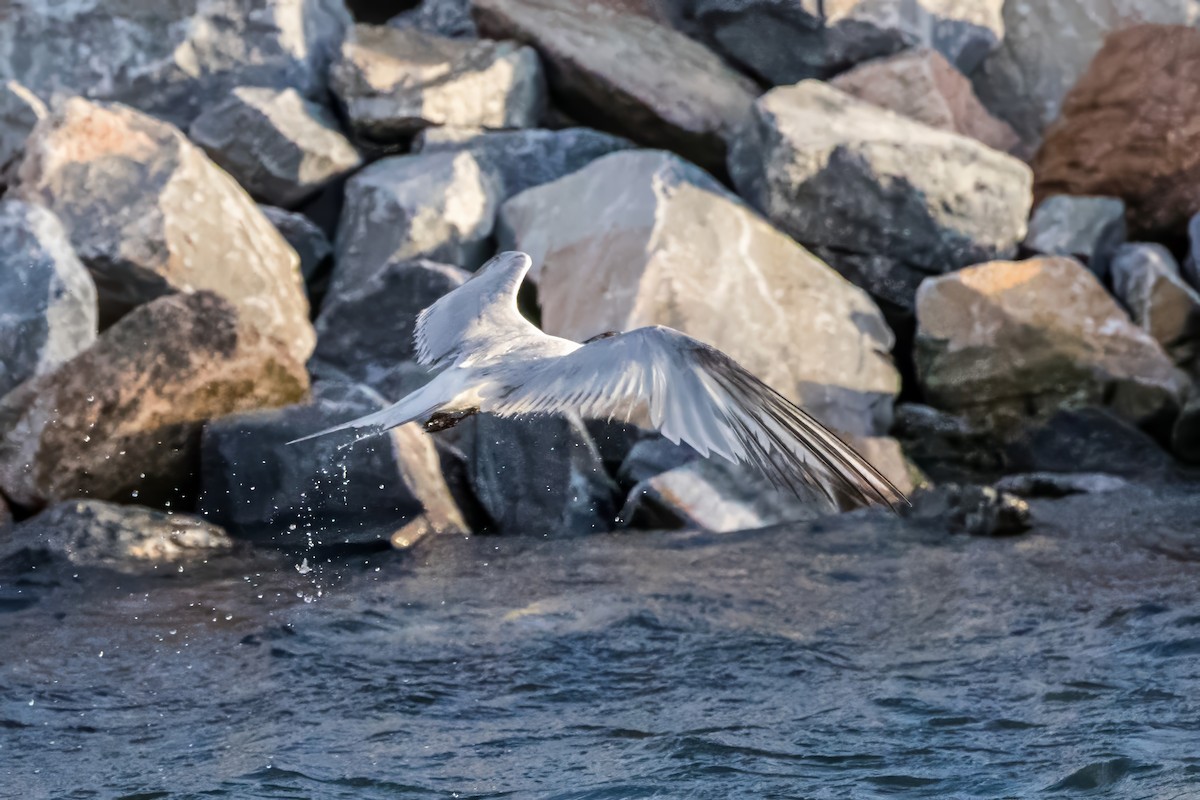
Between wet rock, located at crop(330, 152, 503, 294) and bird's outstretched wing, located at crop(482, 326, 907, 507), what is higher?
bird's outstretched wing, located at crop(482, 326, 907, 507)

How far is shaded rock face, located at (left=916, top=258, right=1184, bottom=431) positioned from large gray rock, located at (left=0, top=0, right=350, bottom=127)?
13.0ft

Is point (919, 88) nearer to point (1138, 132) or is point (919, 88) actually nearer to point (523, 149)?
point (1138, 132)

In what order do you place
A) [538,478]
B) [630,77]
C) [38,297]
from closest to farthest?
[538,478] → [38,297] → [630,77]

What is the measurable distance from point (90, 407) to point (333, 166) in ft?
8.96

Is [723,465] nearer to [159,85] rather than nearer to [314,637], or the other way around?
[314,637]

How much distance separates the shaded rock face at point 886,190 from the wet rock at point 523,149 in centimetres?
104

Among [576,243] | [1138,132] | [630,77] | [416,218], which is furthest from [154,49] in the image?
[1138,132]

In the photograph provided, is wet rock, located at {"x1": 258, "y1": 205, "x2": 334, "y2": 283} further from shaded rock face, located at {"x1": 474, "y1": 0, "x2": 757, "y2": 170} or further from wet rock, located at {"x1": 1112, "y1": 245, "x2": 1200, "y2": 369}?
wet rock, located at {"x1": 1112, "y1": 245, "x2": 1200, "y2": 369}

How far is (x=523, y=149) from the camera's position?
876cm

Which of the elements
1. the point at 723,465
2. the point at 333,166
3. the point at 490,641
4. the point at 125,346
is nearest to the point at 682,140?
the point at 333,166

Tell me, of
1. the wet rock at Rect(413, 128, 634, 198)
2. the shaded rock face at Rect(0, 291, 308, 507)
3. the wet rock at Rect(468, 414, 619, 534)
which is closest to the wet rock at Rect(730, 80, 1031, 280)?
→ the wet rock at Rect(413, 128, 634, 198)

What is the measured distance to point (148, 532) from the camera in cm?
602

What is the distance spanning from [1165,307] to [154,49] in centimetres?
592

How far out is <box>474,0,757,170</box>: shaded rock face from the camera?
8930 millimetres
